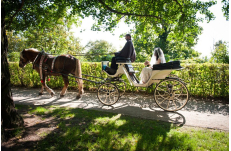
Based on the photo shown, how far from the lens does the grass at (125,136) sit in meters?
2.71

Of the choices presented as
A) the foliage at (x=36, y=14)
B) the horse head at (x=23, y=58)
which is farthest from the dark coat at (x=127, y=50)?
the horse head at (x=23, y=58)

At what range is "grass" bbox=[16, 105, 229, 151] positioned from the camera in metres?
2.71

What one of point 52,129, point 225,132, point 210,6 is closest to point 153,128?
point 225,132

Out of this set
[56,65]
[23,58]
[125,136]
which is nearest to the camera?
[125,136]

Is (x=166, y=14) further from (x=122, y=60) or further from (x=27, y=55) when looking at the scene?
(x=27, y=55)

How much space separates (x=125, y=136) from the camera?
3100 millimetres

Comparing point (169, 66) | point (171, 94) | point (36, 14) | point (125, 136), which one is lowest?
point (125, 136)

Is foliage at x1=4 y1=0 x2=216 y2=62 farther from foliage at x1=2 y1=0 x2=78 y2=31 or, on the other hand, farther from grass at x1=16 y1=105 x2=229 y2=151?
grass at x1=16 y1=105 x2=229 y2=151

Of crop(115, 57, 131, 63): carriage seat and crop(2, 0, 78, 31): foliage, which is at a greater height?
crop(2, 0, 78, 31): foliage

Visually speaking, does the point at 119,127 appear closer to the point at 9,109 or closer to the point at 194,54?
the point at 9,109

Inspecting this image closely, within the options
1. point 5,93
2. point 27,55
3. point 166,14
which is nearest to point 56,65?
point 27,55

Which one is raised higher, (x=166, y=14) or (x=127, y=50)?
(x=166, y=14)

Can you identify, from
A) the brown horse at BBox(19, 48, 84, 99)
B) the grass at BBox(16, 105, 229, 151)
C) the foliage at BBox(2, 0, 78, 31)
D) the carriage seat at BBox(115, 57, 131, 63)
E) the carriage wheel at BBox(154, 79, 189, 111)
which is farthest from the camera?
the foliage at BBox(2, 0, 78, 31)

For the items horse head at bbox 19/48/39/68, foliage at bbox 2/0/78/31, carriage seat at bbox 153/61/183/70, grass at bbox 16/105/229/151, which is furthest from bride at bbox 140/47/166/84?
horse head at bbox 19/48/39/68
